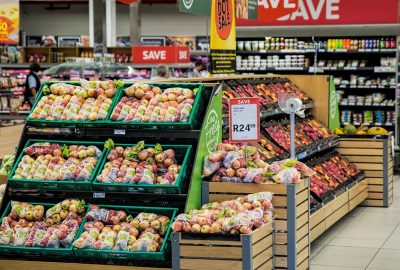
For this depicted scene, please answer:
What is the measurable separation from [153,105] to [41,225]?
1162 millimetres

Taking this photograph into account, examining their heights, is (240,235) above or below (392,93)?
below

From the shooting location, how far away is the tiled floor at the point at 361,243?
277 inches

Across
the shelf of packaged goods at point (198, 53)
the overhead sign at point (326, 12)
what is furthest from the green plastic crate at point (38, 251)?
the shelf of packaged goods at point (198, 53)

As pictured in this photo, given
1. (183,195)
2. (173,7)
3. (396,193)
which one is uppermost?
(173,7)

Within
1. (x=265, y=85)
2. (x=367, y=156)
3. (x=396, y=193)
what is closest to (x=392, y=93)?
(x=396, y=193)

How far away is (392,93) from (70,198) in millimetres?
8964

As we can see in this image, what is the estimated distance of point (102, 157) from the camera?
5754 mm

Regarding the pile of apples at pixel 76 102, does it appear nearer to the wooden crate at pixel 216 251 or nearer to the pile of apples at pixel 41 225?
the pile of apples at pixel 41 225

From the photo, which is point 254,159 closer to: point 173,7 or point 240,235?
point 240,235

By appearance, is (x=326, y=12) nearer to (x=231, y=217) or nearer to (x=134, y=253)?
(x=231, y=217)

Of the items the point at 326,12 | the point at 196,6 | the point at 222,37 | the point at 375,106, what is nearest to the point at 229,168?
the point at 196,6

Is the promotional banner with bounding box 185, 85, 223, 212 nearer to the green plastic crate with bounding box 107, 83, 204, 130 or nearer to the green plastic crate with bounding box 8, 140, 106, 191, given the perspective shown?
the green plastic crate with bounding box 107, 83, 204, 130

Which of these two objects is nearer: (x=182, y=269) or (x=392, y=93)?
(x=182, y=269)

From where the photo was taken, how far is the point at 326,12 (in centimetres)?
1035
